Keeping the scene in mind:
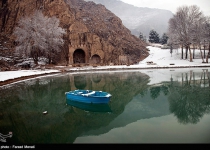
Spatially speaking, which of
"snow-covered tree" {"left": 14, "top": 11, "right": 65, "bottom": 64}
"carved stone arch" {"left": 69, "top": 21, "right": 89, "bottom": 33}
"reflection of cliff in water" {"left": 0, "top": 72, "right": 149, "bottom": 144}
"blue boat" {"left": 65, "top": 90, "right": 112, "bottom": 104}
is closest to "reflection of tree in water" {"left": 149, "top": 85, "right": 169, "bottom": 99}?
"reflection of cliff in water" {"left": 0, "top": 72, "right": 149, "bottom": 144}

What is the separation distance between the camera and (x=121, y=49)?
5562cm

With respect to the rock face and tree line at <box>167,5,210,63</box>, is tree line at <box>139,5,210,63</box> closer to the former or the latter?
tree line at <box>167,5,210,63</box>

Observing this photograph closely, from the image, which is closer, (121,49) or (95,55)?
(95,55)

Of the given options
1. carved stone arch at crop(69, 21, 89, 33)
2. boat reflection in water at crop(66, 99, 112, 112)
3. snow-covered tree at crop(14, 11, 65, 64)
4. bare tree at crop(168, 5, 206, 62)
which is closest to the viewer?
boat reflection in water at crop(66, 99, 112, 112)

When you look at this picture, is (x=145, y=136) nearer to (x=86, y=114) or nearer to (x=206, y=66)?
(x=86, y=114)

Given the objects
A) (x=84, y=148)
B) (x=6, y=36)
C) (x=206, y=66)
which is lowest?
(x=84, y=148)

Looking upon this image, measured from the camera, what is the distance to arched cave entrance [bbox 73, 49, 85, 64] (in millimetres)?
51281

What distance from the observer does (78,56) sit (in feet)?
170

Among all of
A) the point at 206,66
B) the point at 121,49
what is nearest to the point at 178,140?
the point at 206,66

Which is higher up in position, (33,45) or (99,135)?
(33,45)

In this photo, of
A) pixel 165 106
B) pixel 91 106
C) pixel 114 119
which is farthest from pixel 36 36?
pixel 165 106

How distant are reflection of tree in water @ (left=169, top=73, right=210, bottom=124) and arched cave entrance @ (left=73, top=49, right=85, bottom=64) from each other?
35.4 meters

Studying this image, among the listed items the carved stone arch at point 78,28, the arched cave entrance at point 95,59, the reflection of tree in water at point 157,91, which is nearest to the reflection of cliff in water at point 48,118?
the reflection of tree in water at point 157,91

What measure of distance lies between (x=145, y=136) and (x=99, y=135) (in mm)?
2464
